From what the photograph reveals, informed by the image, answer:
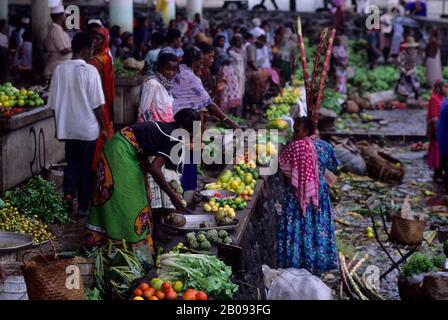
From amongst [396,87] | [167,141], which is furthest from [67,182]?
[396,87]

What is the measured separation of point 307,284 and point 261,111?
9.04m

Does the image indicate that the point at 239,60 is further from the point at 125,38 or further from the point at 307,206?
the point at 307,206

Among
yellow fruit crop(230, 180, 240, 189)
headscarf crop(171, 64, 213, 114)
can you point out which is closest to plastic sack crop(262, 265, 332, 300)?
yellow fruit crop(230, 180, 240, 189)

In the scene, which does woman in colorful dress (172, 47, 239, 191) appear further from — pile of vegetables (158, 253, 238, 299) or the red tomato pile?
the red tomato pile

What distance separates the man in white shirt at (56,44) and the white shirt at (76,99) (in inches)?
130

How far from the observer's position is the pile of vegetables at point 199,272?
18.7 ft

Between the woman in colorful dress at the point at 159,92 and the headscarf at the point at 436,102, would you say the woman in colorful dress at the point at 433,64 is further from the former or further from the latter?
the woman in colorful dress at the point at 159,92

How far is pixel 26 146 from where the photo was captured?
10.0 m

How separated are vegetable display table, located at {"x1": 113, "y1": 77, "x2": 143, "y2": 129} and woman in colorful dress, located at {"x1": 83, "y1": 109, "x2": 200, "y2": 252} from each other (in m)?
6.76

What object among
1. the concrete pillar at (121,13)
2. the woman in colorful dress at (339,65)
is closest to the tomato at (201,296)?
the concrete pillar at (121,13)

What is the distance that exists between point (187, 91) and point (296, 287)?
288cm

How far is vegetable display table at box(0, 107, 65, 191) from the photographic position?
9.30 meters

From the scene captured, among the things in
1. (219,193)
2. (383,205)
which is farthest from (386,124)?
(219,193)
